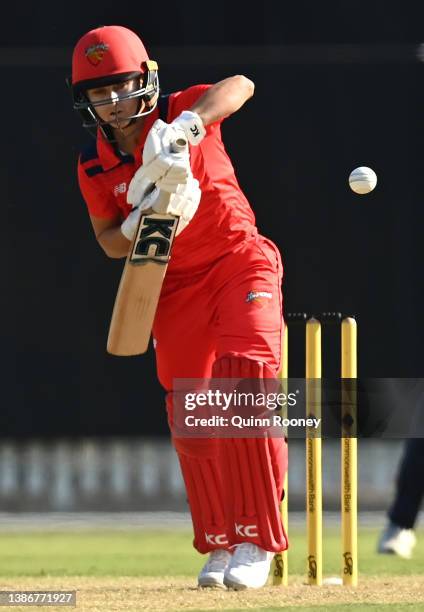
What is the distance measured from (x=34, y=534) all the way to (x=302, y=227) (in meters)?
1.74

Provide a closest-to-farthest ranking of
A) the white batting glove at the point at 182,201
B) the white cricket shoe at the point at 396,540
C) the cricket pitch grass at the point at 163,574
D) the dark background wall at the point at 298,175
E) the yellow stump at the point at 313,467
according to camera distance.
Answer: the cricket pitch grass at the point at 163,574, the white batting glove at the point at 182,201, the yellow stump at the point at 313,467, the white cricket shoe at the point at 396,540, the dark background wall at the point at 298,175

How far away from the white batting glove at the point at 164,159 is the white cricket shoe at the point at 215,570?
1016 millimetres

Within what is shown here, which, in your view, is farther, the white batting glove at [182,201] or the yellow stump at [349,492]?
the yellow stump at [349,492]

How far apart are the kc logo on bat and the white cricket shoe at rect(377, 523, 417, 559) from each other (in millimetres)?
1374

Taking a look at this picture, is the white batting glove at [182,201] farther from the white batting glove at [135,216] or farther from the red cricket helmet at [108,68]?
the red cricket helmet at [108,68]

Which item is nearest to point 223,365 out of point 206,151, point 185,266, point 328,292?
point 185,266

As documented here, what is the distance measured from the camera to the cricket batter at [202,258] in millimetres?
3381

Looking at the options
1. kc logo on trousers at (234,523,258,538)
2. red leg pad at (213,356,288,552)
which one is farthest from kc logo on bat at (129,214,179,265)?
kc logo on trousers at (234,523,258,538)

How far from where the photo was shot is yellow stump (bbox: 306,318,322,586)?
365 cm

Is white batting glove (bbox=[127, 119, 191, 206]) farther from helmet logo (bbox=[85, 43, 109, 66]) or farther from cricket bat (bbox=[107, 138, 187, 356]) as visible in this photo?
helmet logo (bbox=[85, 43, 109, 66])

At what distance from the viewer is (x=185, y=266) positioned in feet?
11.8

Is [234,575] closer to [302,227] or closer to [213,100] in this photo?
[213,100]

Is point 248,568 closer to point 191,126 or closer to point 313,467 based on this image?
point 313,467

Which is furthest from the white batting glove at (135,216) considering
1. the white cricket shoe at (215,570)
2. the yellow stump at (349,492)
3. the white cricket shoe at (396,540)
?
the white cricket shoe at (396,540)
